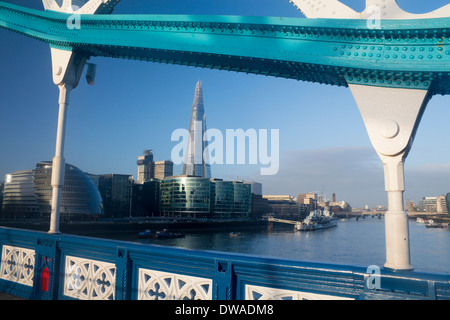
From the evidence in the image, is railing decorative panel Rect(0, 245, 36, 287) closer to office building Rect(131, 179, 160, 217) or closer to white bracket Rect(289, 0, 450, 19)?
white bracket Rect(289, 0, 450, 19)

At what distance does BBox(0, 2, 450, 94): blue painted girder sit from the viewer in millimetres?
3500

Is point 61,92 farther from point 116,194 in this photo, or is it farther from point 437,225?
point 437,225

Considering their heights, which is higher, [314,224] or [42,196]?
[42,196]

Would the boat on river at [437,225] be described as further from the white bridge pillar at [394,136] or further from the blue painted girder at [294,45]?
the blue painted girder at [294,45]

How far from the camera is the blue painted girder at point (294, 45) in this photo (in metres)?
3.50

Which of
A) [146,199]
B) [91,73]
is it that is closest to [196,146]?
[146,199]

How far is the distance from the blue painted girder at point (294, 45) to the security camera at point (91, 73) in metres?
1.78

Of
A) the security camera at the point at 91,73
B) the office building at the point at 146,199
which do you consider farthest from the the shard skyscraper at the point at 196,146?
the security camera at the point at 91,73

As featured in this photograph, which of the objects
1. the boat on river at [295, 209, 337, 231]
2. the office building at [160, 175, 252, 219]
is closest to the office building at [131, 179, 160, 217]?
the office building at [160, 175, 252, 219]

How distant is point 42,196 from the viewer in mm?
86188

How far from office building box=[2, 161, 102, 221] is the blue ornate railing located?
87.3 metres

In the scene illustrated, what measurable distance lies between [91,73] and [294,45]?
511 cm
